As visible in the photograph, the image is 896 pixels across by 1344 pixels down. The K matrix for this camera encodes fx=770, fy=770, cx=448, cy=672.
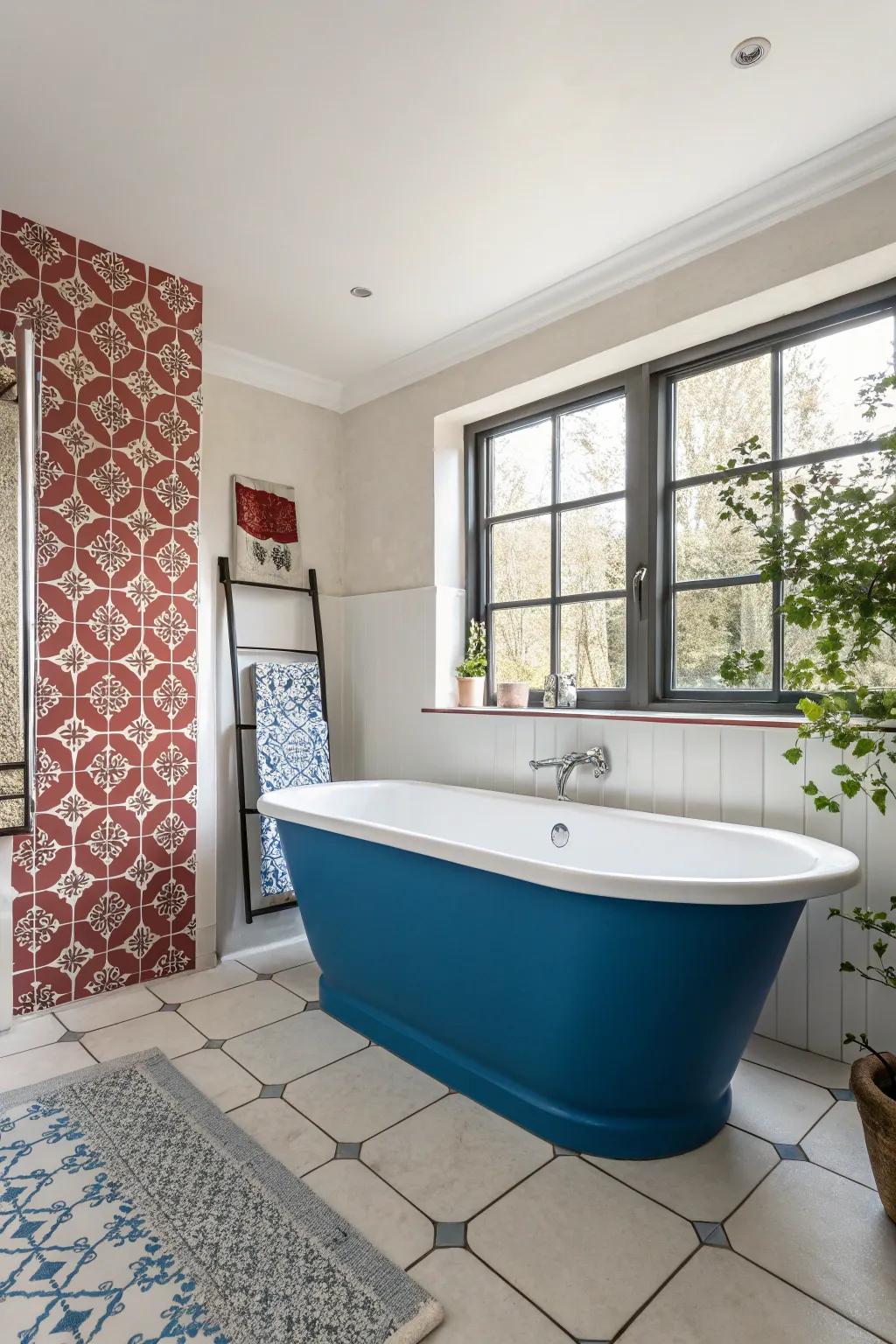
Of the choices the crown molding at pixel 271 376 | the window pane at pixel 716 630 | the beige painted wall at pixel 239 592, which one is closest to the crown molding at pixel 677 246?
the crown molding at pixel 271 376

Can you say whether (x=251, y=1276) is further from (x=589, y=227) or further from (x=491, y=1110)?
(x=589, y=227)

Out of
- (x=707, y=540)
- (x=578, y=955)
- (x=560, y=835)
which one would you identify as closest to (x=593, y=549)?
(x=707, y=540)

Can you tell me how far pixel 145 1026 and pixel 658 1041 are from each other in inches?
65.2

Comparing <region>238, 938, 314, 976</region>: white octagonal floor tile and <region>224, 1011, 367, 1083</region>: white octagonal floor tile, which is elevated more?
<region>224, 1011, 367, 1083</region>: white octagonal floor tile

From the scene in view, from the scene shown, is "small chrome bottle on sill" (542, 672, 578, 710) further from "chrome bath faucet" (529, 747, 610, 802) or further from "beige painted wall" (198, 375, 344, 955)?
"beige painted wall" (198, 375, 344, 955)

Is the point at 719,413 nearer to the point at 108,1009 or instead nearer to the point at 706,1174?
the point at 706,1174

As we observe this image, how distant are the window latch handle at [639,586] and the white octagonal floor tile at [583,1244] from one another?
1805 millimetres

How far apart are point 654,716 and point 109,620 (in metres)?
1.91

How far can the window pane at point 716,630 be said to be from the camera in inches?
101

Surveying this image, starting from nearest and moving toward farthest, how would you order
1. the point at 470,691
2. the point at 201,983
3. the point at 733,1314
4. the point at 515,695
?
1. the point at 733,1314
2. the point at 201,983
3. the point at 515,695
4. the point at 470,691

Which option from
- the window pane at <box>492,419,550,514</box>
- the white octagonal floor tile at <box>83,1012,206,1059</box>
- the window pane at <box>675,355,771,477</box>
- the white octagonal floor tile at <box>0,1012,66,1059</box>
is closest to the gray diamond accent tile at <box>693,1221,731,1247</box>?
the white octagonal floor tile at <box>83,1012,206,1059</box>

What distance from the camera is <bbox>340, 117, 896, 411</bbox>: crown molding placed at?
6.84 feet

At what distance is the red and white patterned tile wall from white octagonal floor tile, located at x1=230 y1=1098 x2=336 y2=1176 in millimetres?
1015

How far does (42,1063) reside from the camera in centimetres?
222
